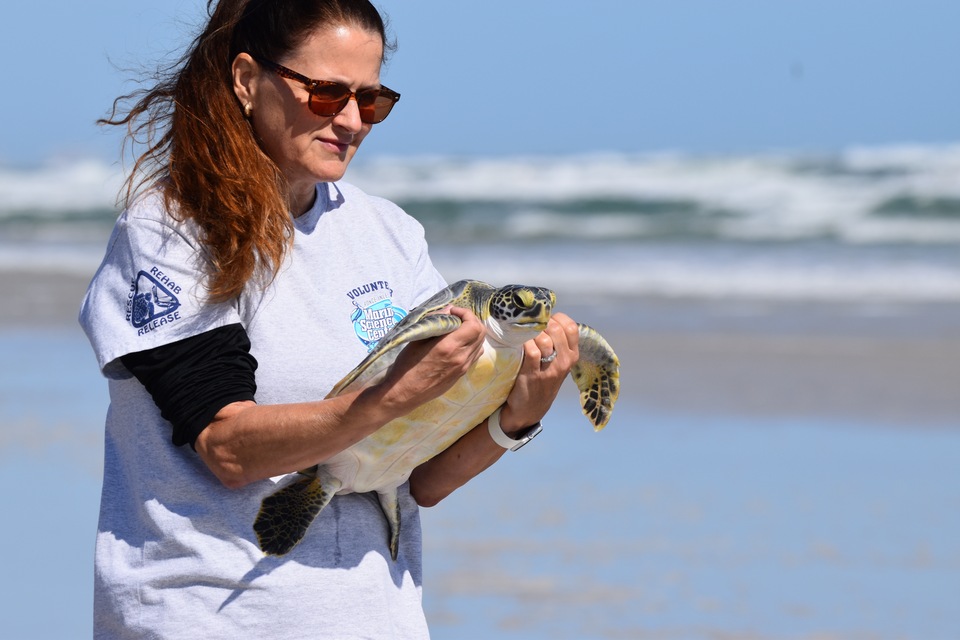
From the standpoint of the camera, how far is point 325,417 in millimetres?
1424

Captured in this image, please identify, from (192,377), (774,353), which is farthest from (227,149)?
(774,353)

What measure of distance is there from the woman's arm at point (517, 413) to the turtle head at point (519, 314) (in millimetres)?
29

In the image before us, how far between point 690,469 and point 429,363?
372 centimetres

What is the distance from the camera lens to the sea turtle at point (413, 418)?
58.3 inches

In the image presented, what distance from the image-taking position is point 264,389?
1542mm

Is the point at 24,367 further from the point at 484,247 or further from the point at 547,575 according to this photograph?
the point at 484,247

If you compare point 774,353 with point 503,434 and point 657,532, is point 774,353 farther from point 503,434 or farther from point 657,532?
point 503,434

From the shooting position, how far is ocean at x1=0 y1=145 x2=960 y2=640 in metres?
3.73

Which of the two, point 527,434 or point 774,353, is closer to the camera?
point 527,434

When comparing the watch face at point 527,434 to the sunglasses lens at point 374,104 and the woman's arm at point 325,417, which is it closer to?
the woman's arm at point 325,417

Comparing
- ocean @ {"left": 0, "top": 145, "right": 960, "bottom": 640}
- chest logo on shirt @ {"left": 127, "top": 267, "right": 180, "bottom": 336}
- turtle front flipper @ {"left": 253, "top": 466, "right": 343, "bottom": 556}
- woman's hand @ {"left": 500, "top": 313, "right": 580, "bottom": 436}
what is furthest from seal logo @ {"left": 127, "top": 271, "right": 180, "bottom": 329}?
ocean @ {"left": 0, "top": 145, "right": 960, "bottom": 640}

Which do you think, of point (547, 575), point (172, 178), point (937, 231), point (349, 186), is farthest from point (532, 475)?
point (937, 231)

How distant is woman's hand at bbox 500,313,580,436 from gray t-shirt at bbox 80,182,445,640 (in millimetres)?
218

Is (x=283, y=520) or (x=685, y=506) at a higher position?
(x=685, y=506)
